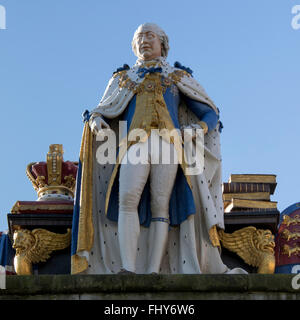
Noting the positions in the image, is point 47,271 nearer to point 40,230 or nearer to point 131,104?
point 40,230

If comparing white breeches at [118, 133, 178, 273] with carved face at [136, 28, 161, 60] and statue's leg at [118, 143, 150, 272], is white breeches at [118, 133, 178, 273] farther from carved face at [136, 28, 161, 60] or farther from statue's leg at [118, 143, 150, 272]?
carved face at [136, 28, 161, 60]

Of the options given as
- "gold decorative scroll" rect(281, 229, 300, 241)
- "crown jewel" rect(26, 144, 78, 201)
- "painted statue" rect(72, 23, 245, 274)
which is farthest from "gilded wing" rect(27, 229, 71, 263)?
"gold decorative scroll" rect(281, 229, 300, 241)

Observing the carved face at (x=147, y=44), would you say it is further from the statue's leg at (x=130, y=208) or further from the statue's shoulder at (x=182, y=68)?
the statue's leg at (x=130, y=208)

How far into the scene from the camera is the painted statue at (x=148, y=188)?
15.2 meters

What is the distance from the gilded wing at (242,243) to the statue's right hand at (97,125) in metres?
2.26

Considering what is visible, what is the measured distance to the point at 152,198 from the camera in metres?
15.4

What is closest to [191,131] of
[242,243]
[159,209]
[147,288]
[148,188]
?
[148,188]

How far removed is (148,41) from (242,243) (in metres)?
3.32

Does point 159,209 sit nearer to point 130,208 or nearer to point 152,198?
point 152,198

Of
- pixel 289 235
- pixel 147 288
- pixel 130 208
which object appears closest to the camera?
pixel 147 288

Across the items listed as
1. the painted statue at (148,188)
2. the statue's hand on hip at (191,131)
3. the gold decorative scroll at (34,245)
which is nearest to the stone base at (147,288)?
the painted statue at (148,188)

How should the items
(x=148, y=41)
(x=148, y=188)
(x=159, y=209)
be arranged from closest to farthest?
(x=159, y=209)
(x=148, y=188)
(x=148, y=41)

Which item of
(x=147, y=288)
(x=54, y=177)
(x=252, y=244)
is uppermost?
(x=54, y=177)
